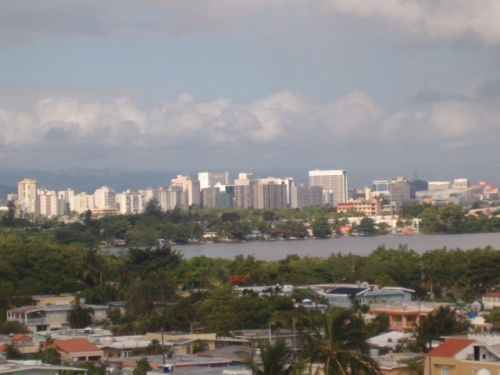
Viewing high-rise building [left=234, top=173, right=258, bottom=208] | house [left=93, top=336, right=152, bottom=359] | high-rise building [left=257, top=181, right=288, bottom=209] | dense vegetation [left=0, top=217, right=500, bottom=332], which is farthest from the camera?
high-rise building [left=234, top=173, right=258, bottom=208]

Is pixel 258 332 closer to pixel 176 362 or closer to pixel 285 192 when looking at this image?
pixel 176 362

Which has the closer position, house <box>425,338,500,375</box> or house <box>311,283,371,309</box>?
house <box>425,338,500,375</box>

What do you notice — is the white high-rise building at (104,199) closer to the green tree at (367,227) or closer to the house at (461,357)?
the green tree at (367,227)

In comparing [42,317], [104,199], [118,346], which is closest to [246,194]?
[104,199]

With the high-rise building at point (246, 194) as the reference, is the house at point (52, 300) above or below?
below

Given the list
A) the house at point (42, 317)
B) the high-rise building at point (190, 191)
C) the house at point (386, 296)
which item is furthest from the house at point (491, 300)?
the high-rise building at point (190, 191)

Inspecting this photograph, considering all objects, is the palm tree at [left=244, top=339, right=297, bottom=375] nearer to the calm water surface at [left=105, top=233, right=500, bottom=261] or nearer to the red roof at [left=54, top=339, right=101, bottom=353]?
the red roof at [left=54, top=339, right=101, bottom=353]

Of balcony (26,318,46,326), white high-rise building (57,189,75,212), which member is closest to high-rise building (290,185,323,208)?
white high-rise building (57,189,75,212)
